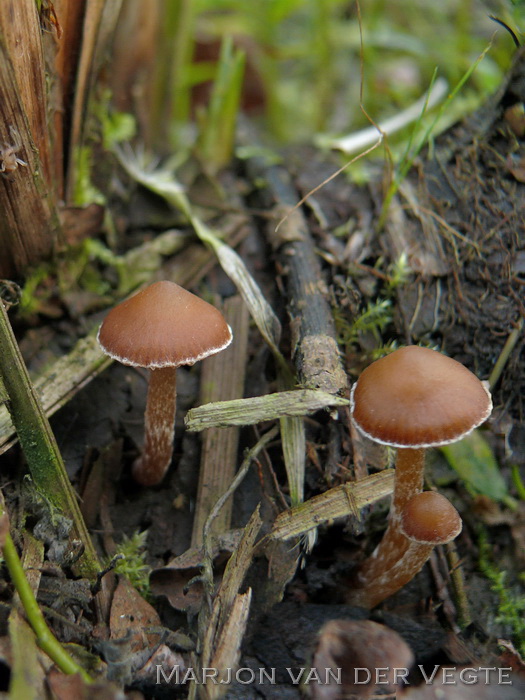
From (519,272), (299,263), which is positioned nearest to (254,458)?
(299,263)

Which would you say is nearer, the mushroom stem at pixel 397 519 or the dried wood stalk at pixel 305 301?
the mushroom stem at pixel 397 519

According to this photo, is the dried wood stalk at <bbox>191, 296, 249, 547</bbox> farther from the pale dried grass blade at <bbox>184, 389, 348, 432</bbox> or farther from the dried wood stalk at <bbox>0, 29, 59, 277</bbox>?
the dried wood stalk at <bbox>0, 29, 59, 277</bbox>

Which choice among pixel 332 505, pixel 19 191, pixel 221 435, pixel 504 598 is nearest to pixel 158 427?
pixel 221 435

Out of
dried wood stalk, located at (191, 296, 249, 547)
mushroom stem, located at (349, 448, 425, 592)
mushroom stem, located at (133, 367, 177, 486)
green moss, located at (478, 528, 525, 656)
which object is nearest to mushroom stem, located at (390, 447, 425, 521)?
mushroom stem, located at (349, 448, 425, 592)

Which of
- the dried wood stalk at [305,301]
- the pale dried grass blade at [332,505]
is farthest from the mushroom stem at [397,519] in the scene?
the dried wood stalk at [305,301]

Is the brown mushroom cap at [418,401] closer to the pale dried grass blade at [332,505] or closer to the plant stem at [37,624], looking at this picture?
the pale dried grass blade at [332,505]

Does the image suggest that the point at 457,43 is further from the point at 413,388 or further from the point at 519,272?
the point at 413,388
